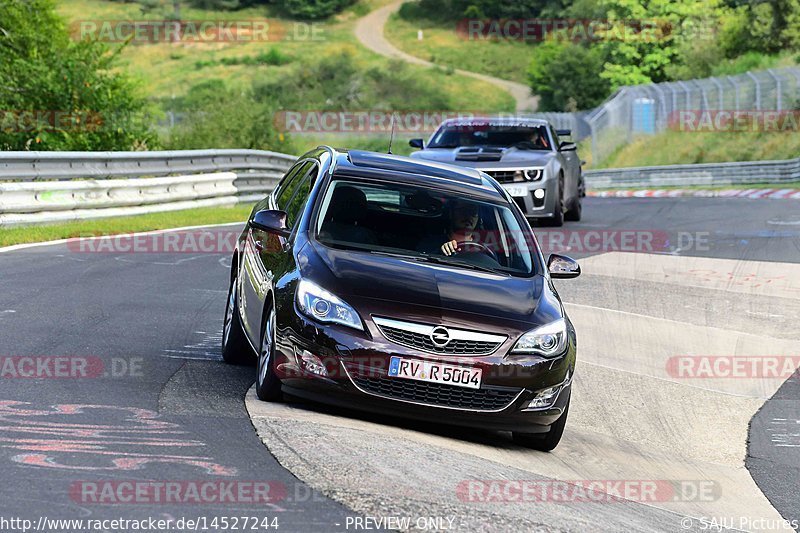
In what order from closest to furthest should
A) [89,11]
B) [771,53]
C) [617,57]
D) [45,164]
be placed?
[45,164] → [771,53] → [617,57] → [89,11]

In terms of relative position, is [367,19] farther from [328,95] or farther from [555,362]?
[555,362]

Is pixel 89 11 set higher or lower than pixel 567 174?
lower

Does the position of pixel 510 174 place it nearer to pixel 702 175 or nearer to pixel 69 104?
pixel 69 104

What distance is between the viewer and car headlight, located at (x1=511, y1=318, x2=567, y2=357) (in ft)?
24.0

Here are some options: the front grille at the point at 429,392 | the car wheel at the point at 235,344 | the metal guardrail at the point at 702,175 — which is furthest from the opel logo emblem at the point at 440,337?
the metal guardrail at the point at 702,175

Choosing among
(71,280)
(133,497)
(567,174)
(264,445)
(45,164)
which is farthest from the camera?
(567,174)

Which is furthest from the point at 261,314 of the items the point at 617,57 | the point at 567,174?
the point at 617,57

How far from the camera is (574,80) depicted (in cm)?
9069

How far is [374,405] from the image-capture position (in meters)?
7.21

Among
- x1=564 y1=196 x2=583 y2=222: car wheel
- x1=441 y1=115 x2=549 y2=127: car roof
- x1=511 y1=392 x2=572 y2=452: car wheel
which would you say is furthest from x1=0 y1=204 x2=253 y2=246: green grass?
x1=511 y1=392 x2=572 y2=452: car wheel

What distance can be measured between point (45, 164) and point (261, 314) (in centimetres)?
1133

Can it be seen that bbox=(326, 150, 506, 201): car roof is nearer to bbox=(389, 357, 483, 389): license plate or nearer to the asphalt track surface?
the asphalt track surface

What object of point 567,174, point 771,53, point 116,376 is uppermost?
point 116,376

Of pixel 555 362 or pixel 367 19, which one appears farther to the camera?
pixel 367 19
